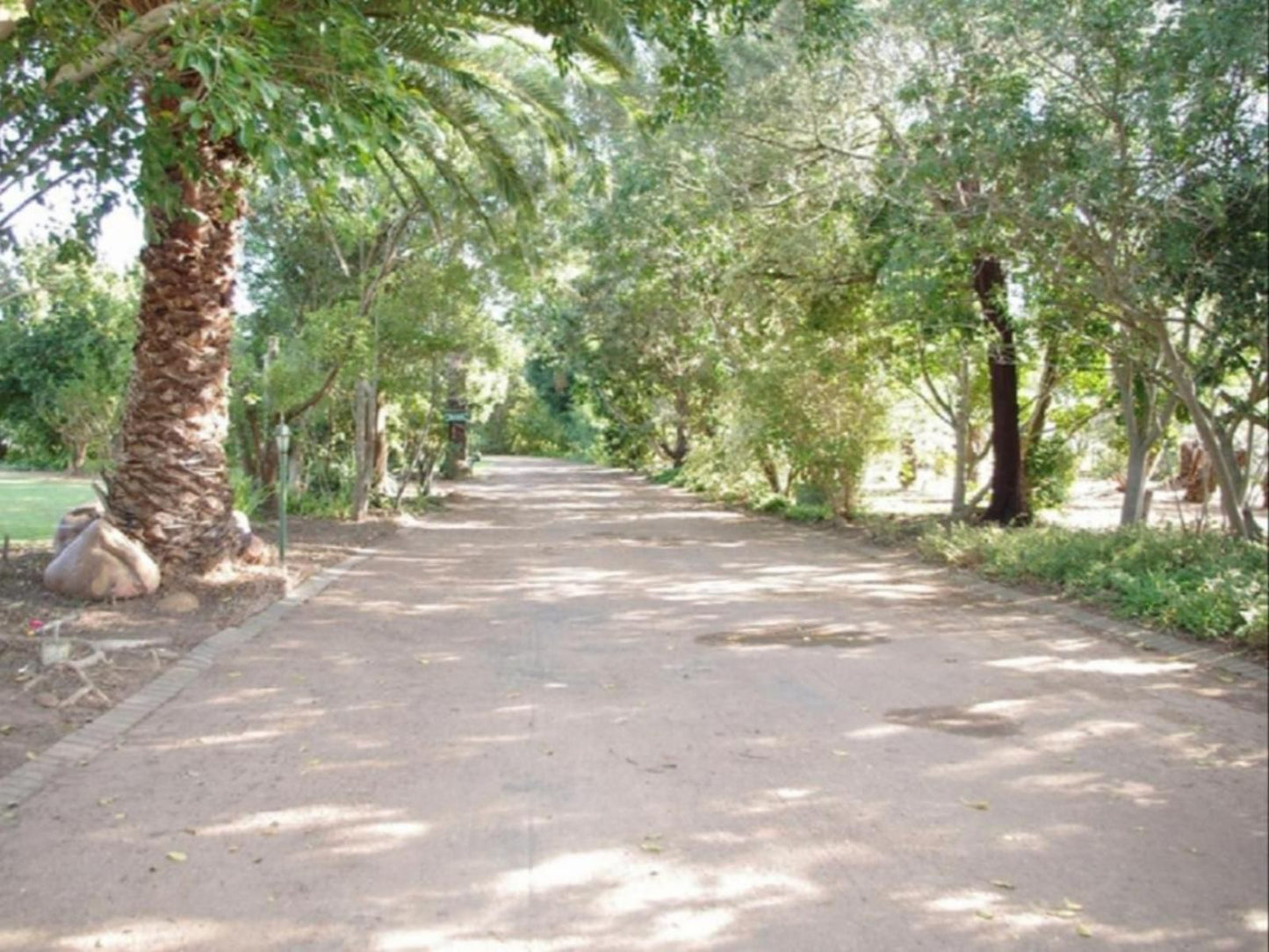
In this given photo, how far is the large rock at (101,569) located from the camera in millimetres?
9820

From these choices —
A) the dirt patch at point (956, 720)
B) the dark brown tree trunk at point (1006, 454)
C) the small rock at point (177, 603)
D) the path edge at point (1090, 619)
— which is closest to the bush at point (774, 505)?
the path edge at point (1090, 619)

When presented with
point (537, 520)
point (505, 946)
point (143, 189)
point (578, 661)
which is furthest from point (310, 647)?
point (537, 520)

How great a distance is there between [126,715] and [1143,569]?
8514 millimetres

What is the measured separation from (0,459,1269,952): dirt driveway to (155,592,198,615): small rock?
3.29 feet

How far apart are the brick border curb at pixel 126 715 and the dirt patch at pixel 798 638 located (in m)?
3.61

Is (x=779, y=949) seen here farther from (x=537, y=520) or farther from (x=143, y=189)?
(x=537, y=520)

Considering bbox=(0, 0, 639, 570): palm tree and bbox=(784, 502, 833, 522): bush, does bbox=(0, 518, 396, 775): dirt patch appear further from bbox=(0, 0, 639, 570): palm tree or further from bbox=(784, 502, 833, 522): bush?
bbox=(784, 502, 833, 522): bush

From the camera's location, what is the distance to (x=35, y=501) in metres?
23.8

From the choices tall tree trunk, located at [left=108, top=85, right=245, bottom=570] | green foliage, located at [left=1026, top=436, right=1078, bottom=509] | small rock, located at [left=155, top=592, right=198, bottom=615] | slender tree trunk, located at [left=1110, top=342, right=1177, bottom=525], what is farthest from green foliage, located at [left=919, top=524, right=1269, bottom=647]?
tall tree trunk, located at [left=108, top=85, right=245, bottom=570]

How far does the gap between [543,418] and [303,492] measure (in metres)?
57.7

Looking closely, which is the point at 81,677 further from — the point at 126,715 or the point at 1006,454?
the point at 1006,454

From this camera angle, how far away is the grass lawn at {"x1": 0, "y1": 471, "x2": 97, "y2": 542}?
16.7 meters

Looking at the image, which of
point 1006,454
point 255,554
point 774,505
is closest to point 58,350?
point 774,505

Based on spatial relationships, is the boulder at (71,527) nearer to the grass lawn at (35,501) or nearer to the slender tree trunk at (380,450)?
the grass lawn at (35,501)
